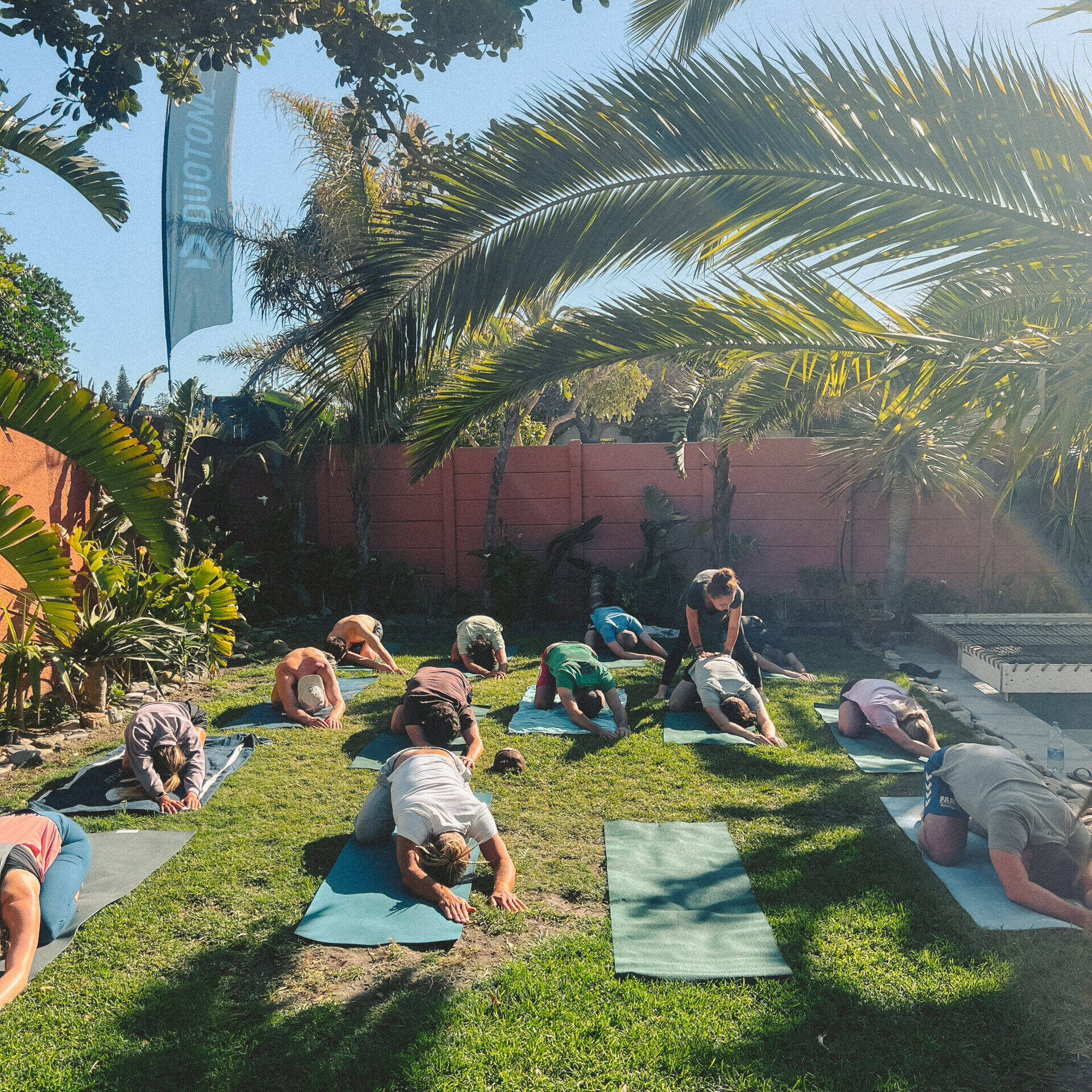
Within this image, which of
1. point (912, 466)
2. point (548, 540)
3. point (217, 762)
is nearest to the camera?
point (217, 762)

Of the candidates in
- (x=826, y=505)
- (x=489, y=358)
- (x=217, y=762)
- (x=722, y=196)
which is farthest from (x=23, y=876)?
(x=826, y=505)

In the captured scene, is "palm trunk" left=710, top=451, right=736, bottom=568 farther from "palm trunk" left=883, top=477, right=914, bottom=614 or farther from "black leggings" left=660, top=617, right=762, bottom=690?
"black leggings" left=660, top=617, right=762, bottom=690

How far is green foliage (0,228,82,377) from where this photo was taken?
8500 mm

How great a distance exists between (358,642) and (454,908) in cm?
523

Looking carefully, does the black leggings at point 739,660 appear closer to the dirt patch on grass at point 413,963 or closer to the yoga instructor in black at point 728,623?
the yoga instructor in black at point 728,623

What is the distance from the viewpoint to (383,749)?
19.5 ft

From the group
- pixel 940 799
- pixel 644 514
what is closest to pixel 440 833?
pixel 940 799

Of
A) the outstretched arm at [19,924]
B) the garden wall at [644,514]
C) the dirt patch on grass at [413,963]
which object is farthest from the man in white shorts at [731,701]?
the garden wall at [644,514]

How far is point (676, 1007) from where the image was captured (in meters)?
2.96

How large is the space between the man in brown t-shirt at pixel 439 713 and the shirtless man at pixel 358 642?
7.71ft

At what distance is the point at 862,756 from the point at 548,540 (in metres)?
6.29

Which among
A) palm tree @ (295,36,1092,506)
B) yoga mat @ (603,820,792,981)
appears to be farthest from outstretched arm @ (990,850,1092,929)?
palm tree @ (295,36,1092,506)

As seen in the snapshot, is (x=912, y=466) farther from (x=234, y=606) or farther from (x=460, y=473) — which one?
(x=234, y=606)

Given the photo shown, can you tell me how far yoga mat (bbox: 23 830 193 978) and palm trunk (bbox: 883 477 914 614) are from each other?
27.0ft
